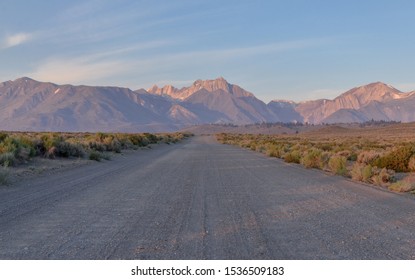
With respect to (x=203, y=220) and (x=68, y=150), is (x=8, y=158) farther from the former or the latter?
(x=203, y=220)

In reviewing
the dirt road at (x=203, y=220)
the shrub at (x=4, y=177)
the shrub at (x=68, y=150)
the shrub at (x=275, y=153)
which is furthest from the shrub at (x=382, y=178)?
the shrub at (x=68, y=150)

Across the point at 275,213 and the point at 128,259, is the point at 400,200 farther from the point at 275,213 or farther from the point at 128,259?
the point at 128,259

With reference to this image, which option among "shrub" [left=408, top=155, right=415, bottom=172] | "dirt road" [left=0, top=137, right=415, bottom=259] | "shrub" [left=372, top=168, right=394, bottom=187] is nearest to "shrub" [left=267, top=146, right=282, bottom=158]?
"shrub" [left=408, top=155, right=415, bottom=172]

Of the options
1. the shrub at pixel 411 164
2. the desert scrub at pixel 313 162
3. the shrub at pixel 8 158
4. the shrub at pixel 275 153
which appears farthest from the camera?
the shrub at pixel 275 153

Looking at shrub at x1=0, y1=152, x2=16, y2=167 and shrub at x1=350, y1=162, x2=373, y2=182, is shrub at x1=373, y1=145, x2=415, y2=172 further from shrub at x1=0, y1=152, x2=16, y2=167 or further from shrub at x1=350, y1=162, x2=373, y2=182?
shrub at x1=0, y1=152, x2=16, y2=167

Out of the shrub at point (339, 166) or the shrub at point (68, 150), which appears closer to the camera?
the shrub at point (339, 166)

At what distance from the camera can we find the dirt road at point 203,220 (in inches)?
321

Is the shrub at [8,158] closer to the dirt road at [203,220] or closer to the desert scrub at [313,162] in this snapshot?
the dirt road at [203,220]

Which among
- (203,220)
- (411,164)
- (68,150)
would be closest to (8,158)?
Answer: (68,150)

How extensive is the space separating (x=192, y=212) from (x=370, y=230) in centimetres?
408

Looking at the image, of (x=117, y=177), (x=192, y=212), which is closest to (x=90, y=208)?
(x=192, y=212)

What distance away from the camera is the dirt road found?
26.7 ft

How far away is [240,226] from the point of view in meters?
10.2

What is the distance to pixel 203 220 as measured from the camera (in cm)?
1088
